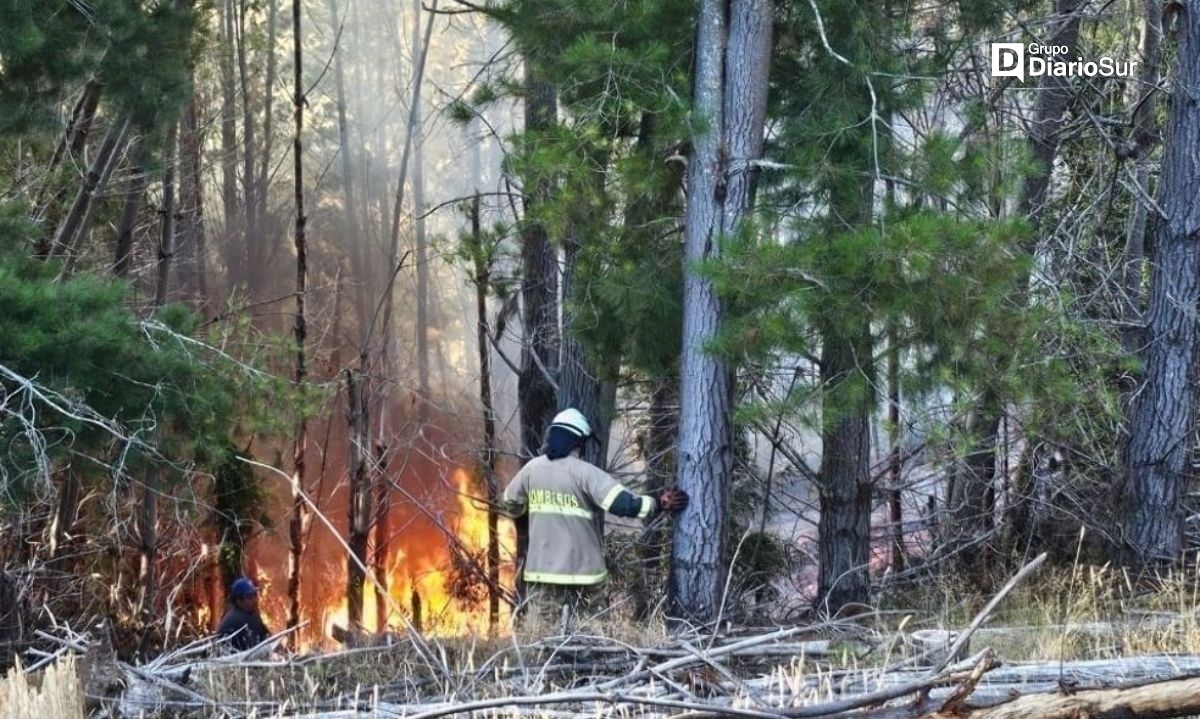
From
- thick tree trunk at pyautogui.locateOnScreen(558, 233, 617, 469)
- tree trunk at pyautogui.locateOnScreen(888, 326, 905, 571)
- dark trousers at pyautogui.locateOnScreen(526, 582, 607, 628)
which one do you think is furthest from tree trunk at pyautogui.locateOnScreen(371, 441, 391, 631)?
dark trousers at pyautogui.locateOnScreen(526, 582, 607, 628)

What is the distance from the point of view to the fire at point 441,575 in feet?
55.6

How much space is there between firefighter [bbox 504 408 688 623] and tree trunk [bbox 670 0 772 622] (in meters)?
0.78

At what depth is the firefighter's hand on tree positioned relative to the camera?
9602 mm

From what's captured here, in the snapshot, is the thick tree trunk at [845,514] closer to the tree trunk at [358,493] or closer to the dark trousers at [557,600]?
the dark trousers at [557,600]

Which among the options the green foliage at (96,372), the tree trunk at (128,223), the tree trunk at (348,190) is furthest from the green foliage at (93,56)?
the tree trunk at (348,190)

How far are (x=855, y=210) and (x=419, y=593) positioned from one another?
11.3 metres

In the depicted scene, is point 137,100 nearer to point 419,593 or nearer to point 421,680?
point 421,680

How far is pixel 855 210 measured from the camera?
9.95 metres

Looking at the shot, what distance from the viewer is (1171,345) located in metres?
11.5

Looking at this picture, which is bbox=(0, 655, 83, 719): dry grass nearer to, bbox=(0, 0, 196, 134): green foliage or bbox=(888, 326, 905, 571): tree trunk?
bbox=(0, 0, 196, 134): green foliage

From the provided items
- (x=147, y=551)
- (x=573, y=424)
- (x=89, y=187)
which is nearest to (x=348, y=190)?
(x=147, y=551)

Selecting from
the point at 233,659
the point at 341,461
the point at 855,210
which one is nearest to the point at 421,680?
the point at 233,659

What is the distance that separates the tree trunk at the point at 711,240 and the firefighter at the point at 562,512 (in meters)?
0.78

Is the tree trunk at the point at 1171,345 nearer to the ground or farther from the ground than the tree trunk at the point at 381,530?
farther from the ground
